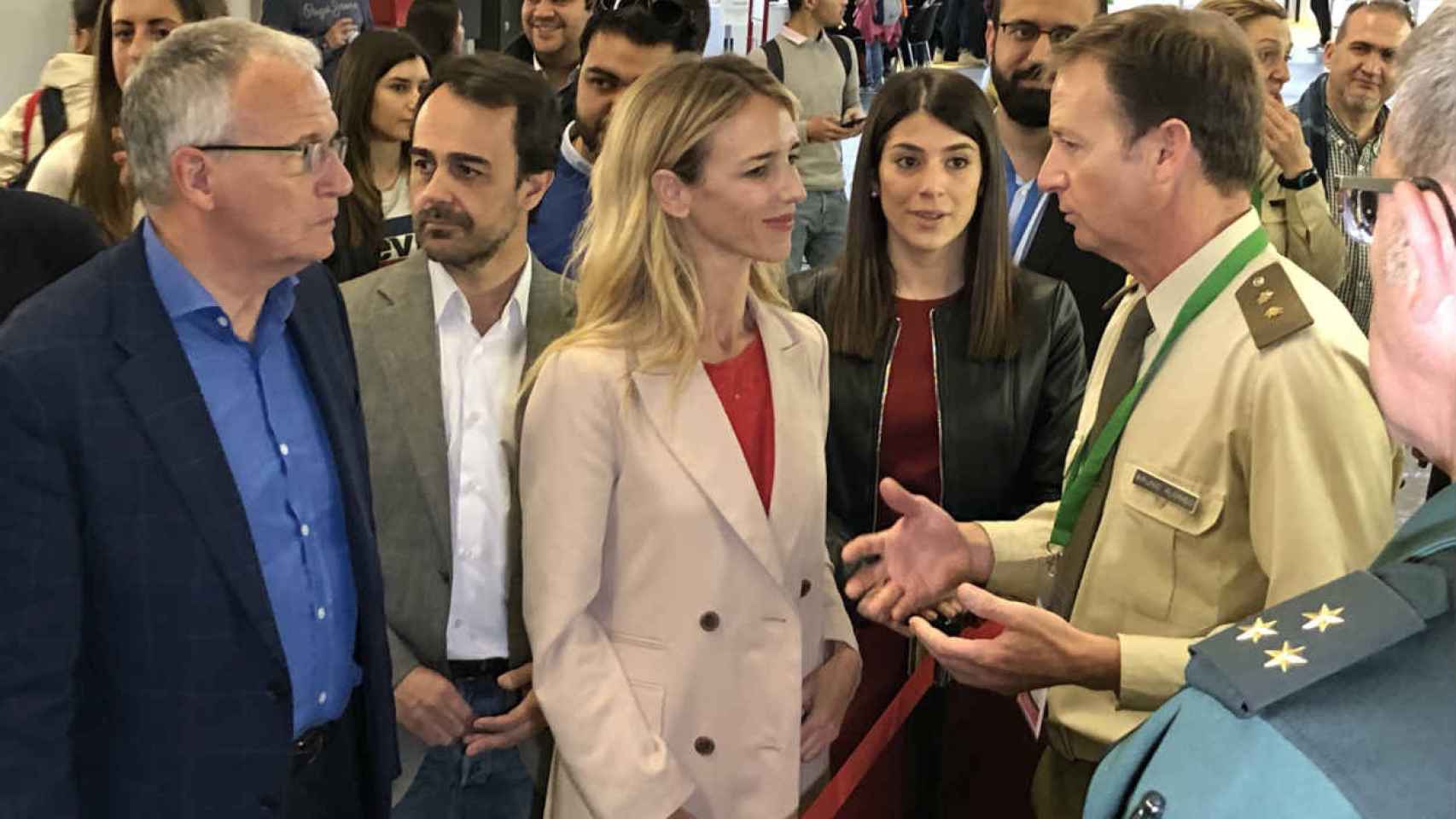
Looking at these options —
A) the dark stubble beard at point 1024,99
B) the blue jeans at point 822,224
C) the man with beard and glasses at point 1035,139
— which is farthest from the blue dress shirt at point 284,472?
the blue jeans at point 822,224

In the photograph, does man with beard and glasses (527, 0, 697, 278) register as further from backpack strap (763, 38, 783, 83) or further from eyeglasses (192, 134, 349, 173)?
backpack strap (763, 38, 783, 83)

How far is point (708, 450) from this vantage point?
2199 mm

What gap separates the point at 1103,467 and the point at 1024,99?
186cm

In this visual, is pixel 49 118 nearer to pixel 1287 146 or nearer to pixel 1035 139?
pixel 1035 139

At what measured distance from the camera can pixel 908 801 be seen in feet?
8.17

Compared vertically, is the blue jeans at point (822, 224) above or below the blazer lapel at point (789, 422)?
below

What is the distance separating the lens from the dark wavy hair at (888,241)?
9.37 feet

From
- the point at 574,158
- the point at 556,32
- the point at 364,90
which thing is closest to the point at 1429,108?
the point at 574,158

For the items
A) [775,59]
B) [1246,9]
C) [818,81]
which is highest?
[1246,9]

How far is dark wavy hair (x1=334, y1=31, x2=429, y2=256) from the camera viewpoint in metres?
3.81

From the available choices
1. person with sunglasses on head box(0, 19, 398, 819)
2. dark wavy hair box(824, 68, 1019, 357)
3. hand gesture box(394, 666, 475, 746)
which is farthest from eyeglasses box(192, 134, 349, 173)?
dark wavy hair box(824, 68, 1019, 357)

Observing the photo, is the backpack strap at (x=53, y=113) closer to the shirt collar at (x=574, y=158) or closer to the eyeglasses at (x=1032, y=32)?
the shirt collar at (x=574, y=158)

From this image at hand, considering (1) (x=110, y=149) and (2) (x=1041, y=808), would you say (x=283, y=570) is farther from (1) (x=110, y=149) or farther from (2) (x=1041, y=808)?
(1) (x=110, y=149)

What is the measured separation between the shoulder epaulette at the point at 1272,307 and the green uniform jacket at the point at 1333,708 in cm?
89
